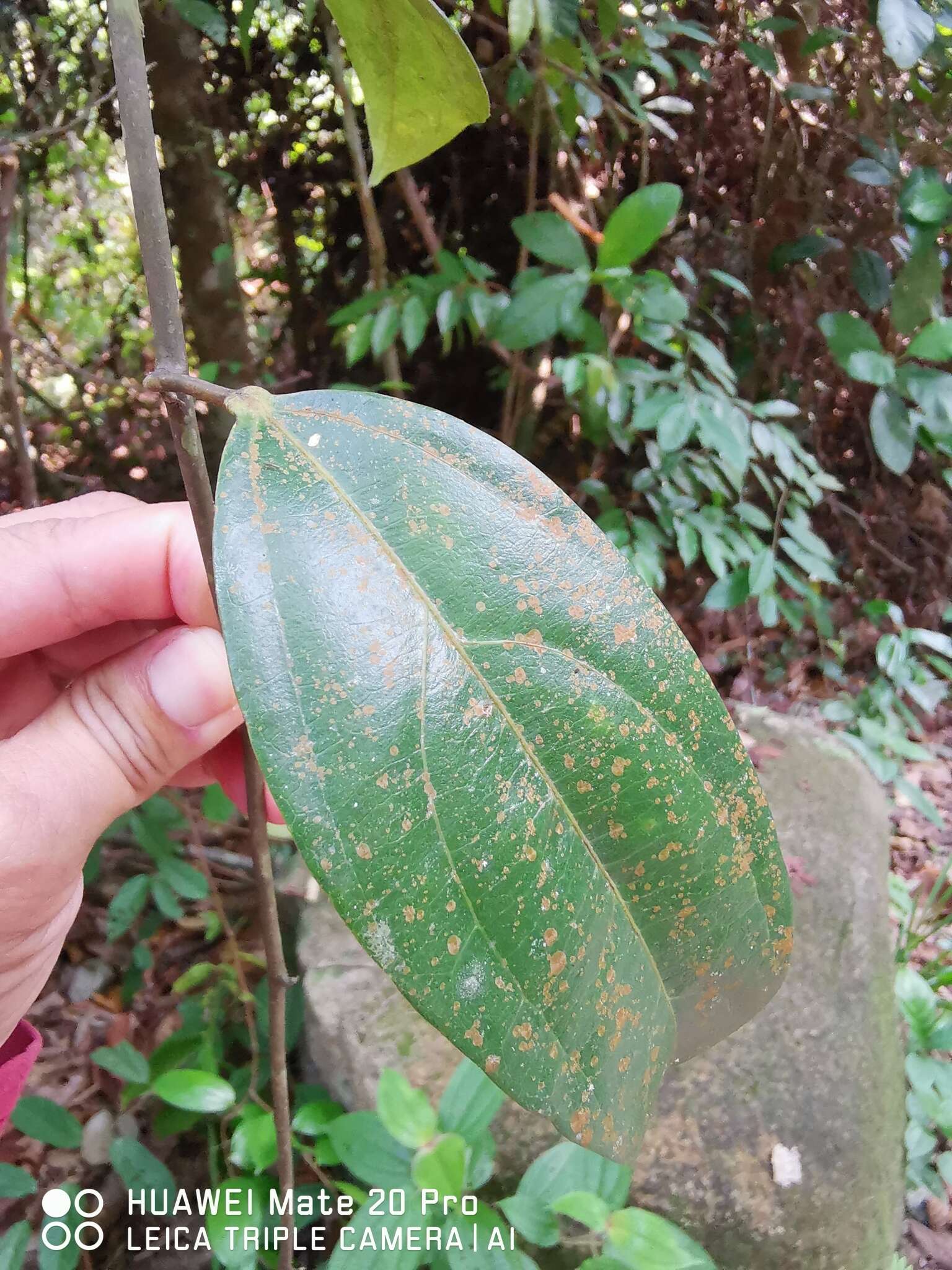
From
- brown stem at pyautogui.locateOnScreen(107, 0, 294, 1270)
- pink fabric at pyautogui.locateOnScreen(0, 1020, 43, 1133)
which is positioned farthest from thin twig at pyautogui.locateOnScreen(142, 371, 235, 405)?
pink fabric at pyautogui.locateOnScreen(0, 1020, 43, 1133)

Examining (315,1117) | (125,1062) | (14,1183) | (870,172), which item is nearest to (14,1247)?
(14,1183)

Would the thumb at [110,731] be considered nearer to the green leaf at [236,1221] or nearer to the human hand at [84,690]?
the human hand at [84,690]

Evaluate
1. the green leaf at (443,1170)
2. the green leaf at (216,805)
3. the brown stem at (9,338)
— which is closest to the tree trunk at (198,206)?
the brown stem at (9,338)

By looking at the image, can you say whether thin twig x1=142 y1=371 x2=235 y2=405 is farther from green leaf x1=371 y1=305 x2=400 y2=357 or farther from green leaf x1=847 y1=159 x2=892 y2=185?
green leaf x1=847 y1=159 x2=892 y2=185

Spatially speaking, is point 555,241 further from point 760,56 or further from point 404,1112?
point 404,1112

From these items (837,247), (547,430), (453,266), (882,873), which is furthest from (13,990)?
(837,247)
